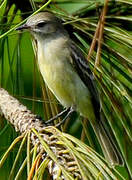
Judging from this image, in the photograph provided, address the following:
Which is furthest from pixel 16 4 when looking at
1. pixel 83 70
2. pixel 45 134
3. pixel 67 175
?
pixel 67 175

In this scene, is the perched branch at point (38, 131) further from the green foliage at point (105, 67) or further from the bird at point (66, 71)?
the bird at point (66, 71)

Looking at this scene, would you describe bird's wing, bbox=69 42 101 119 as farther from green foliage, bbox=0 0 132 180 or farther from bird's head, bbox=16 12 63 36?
green foliage, bbox=0 0 132 180

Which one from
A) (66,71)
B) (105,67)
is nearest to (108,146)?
(66,71)

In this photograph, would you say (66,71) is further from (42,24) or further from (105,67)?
(105,67)

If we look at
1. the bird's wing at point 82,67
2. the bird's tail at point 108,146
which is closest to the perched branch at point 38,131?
the bird's tail at point 108,146

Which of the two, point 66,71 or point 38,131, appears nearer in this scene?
point 38,131

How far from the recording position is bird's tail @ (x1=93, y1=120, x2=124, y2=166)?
6.75 ft

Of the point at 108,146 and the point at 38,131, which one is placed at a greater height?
the point at 38,131

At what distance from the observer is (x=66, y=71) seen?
7.41 feet

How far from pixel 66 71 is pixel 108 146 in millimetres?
411

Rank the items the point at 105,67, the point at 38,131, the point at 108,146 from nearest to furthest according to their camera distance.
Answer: the point at 38,131 → the point at 105,67 → the point at 108,146

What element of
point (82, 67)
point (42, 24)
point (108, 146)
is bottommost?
point (108, 146)

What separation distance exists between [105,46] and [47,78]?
0.59 metres

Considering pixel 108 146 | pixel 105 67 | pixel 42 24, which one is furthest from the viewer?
pixel 42 24
